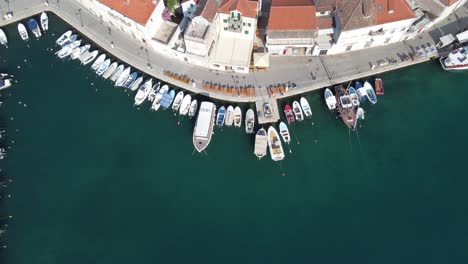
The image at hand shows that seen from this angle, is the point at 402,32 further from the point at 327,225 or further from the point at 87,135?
the point at 87,135

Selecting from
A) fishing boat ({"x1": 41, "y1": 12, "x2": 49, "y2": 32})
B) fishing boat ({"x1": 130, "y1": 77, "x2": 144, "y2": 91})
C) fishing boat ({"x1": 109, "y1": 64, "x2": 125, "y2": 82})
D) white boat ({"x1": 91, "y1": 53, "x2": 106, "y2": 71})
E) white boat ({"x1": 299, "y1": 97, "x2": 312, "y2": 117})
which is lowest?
white boat ({"x1": 299, "y1": 97, "x2": 312, "y2": 117})

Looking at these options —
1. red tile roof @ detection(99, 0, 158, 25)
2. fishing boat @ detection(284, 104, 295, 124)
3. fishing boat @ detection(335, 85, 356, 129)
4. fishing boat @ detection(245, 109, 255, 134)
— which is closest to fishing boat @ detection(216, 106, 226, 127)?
fishing boat @ detection(245, 109, 255, 134)

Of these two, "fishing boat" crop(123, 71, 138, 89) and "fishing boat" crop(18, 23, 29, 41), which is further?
"fishing boat" crop(18, 23, 29, 41)

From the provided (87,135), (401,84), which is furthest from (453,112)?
(87,135)

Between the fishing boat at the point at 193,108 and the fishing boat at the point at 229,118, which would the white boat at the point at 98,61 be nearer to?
the fishing boat at the point at 193,108

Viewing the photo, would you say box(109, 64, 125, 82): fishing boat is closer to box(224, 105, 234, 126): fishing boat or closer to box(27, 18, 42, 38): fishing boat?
box(27, 18, 42, 38): fishing boat

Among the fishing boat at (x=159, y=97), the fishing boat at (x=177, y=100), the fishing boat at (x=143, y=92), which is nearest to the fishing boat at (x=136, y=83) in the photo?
the fishing boat at (x=143, y=92)

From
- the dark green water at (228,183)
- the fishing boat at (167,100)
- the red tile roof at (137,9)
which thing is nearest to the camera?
the dark green water at (228,183)
